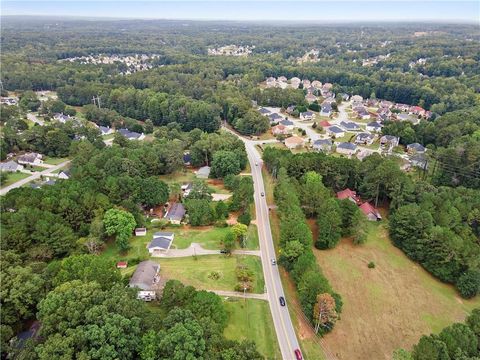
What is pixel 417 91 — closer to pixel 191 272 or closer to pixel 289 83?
pixel 289 83

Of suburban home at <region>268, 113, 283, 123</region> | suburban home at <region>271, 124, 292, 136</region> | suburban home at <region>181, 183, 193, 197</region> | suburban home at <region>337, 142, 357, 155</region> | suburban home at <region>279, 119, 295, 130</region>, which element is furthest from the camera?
suburban home at <region>268, 113, 283, 123</region>

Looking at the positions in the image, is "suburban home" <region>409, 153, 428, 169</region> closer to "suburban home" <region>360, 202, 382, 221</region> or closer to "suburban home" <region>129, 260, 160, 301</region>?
"suburban home" <region>360, 202, 382, 221</region>

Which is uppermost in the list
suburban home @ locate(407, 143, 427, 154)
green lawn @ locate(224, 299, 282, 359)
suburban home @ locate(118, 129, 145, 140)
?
green lawn @ locate(224, 299, 282, 359)

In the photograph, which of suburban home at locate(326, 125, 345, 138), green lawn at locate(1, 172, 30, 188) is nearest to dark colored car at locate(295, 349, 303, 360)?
green lawn at locate(1, 172, 30, 188)

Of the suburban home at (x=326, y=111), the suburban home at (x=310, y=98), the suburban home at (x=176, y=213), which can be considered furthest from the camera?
the suburban home at (x=310, y=98)

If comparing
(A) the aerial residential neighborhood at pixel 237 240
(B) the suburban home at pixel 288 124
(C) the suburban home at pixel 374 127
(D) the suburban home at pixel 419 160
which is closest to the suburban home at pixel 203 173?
(A) the aerial residential neighborhood at pixel 237 240

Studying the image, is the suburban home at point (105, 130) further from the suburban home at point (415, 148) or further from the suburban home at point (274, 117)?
the suburban home at point (415, 148)
